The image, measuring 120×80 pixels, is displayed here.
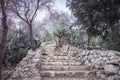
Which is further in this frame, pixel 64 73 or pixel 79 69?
pixel 79 69

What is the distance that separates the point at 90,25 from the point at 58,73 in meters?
3.36

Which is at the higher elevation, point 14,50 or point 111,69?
point 14,50

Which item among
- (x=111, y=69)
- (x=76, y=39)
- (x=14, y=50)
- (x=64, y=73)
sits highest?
(x=76, y=39)

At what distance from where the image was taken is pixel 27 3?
9.52 m

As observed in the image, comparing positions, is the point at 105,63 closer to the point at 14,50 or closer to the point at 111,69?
the point at 111,69

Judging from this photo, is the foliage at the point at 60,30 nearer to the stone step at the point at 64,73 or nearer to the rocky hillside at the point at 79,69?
the rocky hillside at the point at 79,69

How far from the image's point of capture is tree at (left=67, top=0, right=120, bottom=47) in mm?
7098

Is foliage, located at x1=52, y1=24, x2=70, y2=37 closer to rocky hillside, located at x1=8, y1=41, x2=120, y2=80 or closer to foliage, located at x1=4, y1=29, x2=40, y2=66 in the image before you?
foliage, located at x1=4, y1=29, x2=40, y2=66

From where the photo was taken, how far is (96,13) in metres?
7.57

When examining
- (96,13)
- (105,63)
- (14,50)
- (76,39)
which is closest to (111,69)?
(105,63)

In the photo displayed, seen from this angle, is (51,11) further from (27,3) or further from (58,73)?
(58,73)

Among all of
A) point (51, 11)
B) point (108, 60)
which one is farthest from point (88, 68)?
point (51, 11)

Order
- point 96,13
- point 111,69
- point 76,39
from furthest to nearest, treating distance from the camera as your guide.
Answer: point 76,39 → point 96,13 → point 111,69

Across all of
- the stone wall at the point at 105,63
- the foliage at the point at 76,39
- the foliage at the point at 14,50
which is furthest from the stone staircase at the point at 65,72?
the foliage at the point at 76,39
